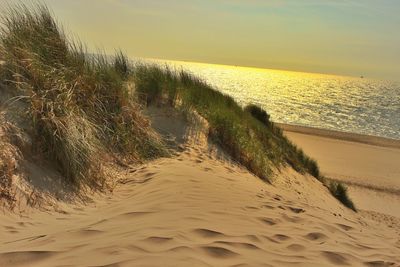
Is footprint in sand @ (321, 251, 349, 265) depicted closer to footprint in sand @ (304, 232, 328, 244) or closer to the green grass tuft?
footprint in sand @ (304, 232, 328, 244)

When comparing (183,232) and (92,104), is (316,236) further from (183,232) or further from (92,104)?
(92,104)

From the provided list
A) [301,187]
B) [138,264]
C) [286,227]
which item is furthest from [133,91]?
[138,264]

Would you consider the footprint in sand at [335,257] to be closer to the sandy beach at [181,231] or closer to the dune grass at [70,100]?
the sandy beach at [181,231]

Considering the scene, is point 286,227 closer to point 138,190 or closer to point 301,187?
point 138,190

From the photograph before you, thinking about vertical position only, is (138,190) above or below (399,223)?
above

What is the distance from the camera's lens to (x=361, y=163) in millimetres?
18891

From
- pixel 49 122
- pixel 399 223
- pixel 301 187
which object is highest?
pixel 49 122

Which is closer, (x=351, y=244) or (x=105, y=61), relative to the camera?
(x=351, y=244)

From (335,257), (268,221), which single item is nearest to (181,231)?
(268,221)

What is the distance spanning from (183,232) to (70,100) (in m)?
3.51

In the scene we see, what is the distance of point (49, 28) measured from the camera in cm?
771

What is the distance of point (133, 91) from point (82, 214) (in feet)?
15.7

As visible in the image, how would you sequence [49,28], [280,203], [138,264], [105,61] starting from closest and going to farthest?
[138,264] → [280,203] → [49,28] → [105,61]

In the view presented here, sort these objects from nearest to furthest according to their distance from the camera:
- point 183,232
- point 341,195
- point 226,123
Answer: point 183,232
point 226,123
point 341,195
